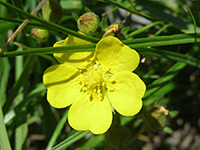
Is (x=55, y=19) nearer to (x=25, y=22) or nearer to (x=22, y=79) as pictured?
(x=25, y=22)

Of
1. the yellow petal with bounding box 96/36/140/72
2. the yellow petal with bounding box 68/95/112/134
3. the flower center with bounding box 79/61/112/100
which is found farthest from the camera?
the flower center with bounding box 79/61/112/100

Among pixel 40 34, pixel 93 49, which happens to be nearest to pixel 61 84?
pixel 93 49

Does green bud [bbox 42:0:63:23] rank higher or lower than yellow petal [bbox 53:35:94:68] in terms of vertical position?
higher

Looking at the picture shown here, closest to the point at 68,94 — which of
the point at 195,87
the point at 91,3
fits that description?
the point at 91,3

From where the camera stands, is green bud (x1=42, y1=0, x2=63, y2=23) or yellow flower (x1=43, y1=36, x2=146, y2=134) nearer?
yellow flower (x1=43, y1=36, x2=146, y2=134)

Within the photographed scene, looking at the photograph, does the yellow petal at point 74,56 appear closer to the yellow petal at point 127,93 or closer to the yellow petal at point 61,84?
the yellow petal at point 61,84

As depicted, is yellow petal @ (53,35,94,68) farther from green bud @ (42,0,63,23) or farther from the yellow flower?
green bud @ (42,0,63,23)

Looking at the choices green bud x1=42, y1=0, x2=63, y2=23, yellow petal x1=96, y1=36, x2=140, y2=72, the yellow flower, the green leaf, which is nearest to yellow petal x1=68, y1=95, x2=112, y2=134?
the yellow flower
